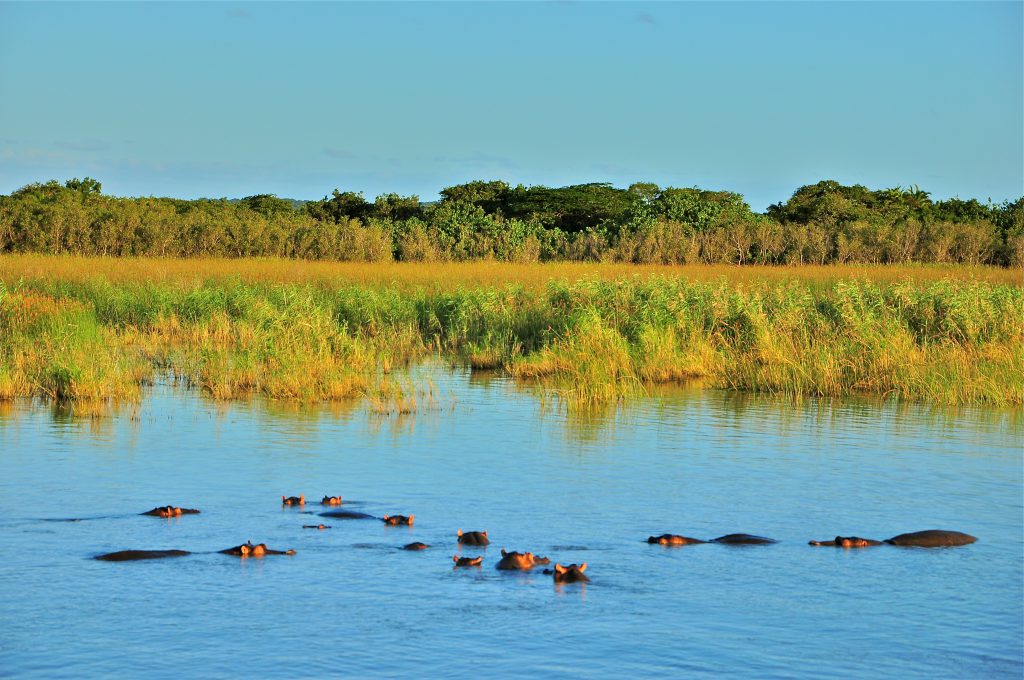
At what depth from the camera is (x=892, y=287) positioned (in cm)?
1909

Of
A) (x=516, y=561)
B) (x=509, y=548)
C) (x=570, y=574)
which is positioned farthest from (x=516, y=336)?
(x=570, y=574)

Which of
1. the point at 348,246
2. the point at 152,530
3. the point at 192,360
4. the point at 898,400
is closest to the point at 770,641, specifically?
the point at 152,530

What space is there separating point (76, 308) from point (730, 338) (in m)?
8.71

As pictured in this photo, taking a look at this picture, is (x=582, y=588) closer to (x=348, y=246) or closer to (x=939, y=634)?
(x=939, y=634)

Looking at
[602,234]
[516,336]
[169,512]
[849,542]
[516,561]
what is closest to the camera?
[516,561]

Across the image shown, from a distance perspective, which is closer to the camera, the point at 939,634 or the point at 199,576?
the point at 939,634

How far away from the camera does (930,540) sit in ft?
23.5

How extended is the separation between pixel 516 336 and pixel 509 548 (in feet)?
33.5

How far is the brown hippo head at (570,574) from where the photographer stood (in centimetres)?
615

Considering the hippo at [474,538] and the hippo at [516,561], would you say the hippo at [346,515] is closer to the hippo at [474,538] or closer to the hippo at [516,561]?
the hippo at [474,538]

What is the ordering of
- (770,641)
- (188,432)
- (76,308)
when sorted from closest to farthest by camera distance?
(770,641), (188,432), (76,308)

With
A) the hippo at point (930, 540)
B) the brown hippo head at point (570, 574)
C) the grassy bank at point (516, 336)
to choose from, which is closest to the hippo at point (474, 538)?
the brown hippo head at point (570, 574)

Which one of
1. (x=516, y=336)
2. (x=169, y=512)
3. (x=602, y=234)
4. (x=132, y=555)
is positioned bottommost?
(x=132, y=555)

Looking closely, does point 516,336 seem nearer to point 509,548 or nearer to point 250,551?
point 509,548
